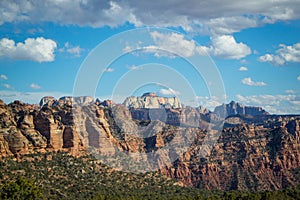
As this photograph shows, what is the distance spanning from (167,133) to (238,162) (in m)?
24.1

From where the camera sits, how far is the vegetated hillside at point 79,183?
82250 millimetres

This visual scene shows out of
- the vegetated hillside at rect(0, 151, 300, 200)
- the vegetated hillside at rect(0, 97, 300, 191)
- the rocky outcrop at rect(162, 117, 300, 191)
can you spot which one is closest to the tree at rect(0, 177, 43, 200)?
the vegetated hillside at rect(0, 151, 300, 200)

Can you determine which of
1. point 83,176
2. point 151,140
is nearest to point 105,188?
point 83,176

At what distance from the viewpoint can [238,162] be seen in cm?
13562

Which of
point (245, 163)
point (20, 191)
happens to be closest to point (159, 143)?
point (245, 163)

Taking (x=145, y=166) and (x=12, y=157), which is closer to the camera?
(x=12, y=157)

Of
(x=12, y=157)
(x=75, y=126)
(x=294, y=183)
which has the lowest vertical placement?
(x=294, y=183)

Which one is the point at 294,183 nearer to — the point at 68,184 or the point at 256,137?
the point at 256,137

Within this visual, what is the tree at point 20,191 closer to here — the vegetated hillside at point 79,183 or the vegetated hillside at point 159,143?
the vegetated hillside at point 79,183

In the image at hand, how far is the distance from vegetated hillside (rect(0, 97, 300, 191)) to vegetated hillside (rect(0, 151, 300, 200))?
3545 millimetres

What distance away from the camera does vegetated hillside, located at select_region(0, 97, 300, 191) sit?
9869 cm

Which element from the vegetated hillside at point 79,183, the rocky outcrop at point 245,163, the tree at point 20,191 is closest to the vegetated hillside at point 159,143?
the rocky outcrop at point 245,163

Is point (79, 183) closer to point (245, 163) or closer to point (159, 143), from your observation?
point (159, 143)

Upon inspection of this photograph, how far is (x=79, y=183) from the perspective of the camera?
9294 cm
